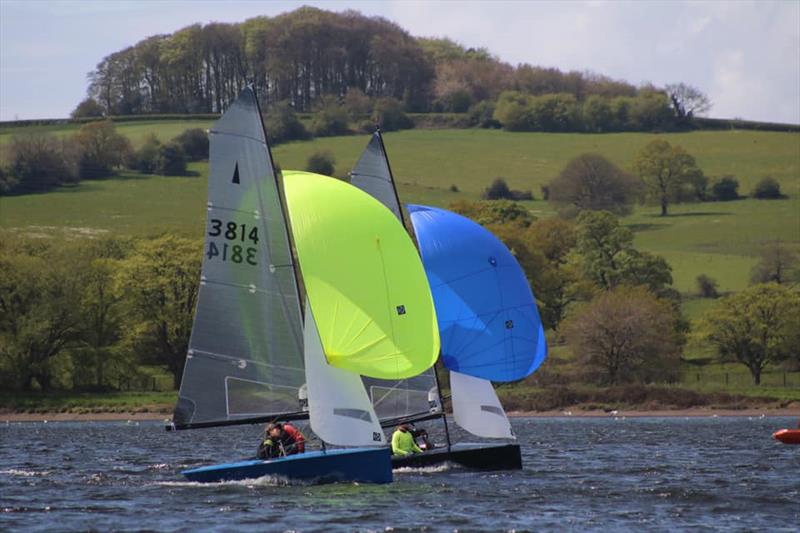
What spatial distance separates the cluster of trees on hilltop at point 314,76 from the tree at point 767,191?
3069 centimetres

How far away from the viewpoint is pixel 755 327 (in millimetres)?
89688

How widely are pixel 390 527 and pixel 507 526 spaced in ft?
7.44

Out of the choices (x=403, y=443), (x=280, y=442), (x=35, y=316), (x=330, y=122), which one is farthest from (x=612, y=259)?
(x=280, y=442)

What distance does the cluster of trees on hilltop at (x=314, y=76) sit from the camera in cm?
17688

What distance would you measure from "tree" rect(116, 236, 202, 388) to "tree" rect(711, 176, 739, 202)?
68553 mm

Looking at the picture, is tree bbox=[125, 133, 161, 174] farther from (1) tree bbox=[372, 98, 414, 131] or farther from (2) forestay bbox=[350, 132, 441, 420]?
(2) forestay bbox=[350, 132, 441, 420]

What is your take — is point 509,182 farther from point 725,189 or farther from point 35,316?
point 35,316

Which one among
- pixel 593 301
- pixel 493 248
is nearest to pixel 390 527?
pixel 493 248

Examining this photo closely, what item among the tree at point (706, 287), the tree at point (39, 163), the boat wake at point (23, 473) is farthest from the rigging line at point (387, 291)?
the tree at point (39, 163)

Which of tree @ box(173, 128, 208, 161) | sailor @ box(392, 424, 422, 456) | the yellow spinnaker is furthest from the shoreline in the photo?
tree @ box(173, 128, 208, 161)

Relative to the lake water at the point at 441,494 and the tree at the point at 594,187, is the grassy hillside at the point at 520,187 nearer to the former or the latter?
the tree at the point at 594,187

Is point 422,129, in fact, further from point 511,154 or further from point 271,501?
point 271,501

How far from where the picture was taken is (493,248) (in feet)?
135

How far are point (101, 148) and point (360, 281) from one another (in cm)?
11657
